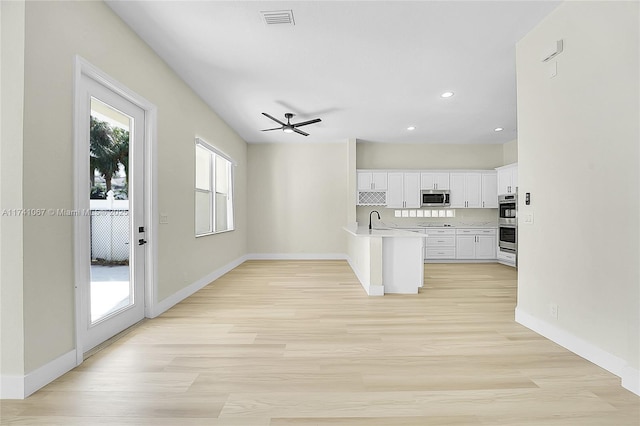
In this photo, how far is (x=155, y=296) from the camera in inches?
135

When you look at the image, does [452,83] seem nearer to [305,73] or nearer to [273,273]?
[305,73]

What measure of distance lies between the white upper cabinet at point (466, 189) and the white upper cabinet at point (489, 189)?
0.09 m

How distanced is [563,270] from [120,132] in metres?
4.07

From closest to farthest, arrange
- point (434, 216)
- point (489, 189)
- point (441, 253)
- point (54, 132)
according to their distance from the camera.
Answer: point (54, 132) → point (441, 253) → point (489, 189) → point (434, 216)

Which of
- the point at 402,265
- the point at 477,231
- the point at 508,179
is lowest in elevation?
the point at 402,265

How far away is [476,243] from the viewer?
7.38 m

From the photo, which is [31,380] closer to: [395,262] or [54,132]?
[54,132]

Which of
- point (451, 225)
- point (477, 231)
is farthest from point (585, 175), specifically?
point (451, 225)

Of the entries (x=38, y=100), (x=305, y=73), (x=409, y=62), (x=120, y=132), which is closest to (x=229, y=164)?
(x=305, y=73)

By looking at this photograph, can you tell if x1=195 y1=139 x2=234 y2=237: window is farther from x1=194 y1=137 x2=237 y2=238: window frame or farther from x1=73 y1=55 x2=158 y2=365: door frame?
x1=73 y1=55 x2=158 y2=365: door frame

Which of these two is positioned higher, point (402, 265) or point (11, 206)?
point (11, 206)

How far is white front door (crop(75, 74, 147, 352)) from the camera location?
2408 millimetres

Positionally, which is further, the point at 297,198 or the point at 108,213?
the point at 297,198

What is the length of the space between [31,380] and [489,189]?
8.11m
